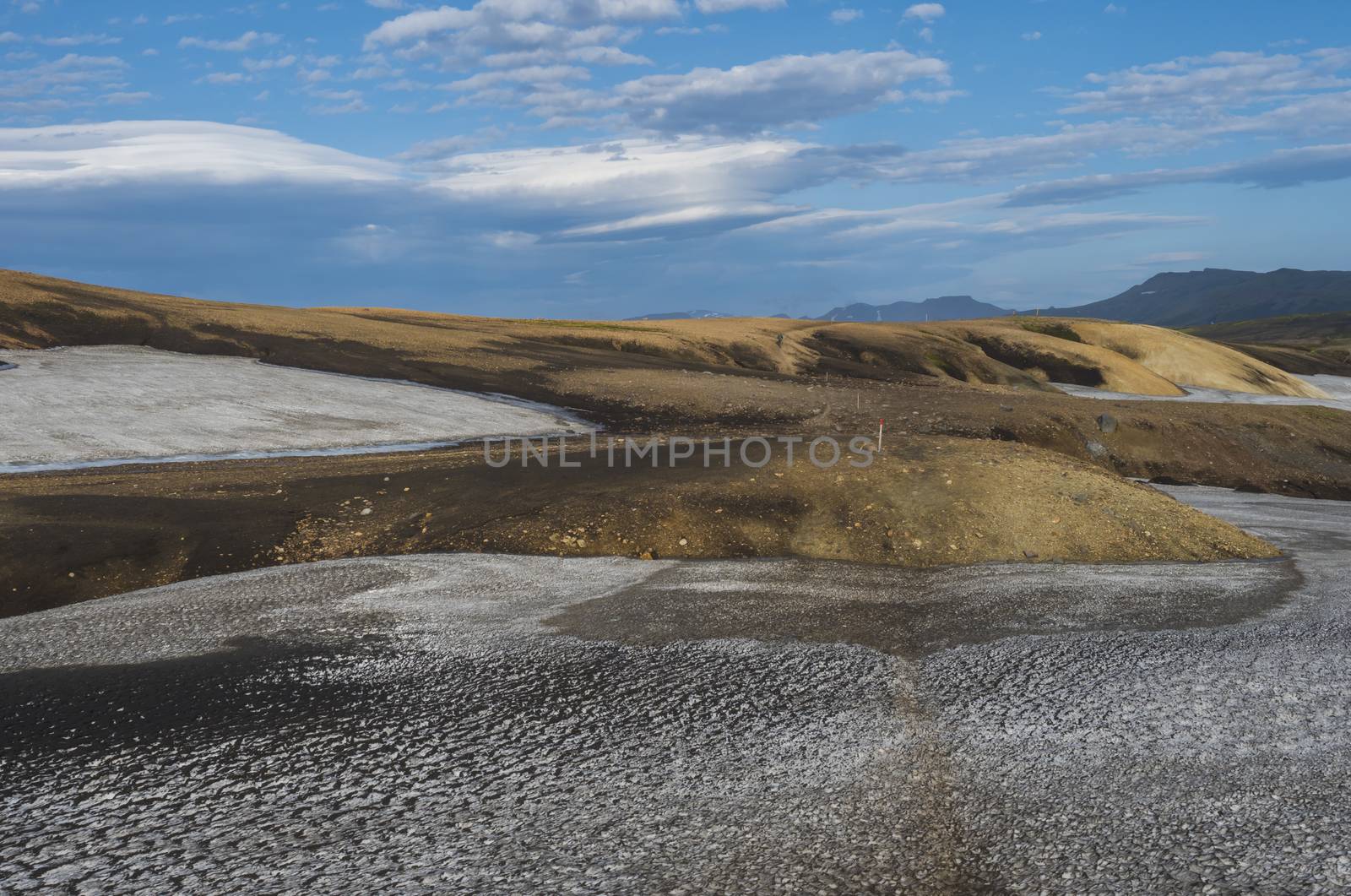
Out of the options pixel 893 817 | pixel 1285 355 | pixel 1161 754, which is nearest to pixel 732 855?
pixel 893 817

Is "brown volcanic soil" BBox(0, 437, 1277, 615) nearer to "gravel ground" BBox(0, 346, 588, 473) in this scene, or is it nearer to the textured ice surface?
"gravel ground" BBox(0, 346, 588, 473)

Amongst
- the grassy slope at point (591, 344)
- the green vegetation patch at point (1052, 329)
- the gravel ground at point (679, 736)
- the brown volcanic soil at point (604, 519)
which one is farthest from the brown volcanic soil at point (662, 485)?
the green vegetation patch at point (1052, 329)

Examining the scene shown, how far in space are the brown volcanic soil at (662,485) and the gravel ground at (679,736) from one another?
8.27ft

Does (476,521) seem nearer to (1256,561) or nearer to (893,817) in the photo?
(893,817)

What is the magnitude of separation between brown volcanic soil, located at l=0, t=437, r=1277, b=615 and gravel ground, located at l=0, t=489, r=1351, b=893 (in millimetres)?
2125

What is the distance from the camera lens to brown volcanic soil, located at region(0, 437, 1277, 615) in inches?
843

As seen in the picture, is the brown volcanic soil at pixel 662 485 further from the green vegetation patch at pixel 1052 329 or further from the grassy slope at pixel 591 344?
the green vegetation patch at pixel 1052 329

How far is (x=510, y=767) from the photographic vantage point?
1179cm

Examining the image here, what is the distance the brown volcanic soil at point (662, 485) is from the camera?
22297 mm

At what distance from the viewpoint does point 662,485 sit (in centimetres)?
2539

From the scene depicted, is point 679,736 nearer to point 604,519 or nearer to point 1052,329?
point 604,519

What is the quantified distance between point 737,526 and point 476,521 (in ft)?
20.3

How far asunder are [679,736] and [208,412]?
3042 cm

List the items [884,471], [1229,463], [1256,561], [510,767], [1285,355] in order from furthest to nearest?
[1285,355] < [1229,463] < [884,471] < [1256,561] < [510,767]
